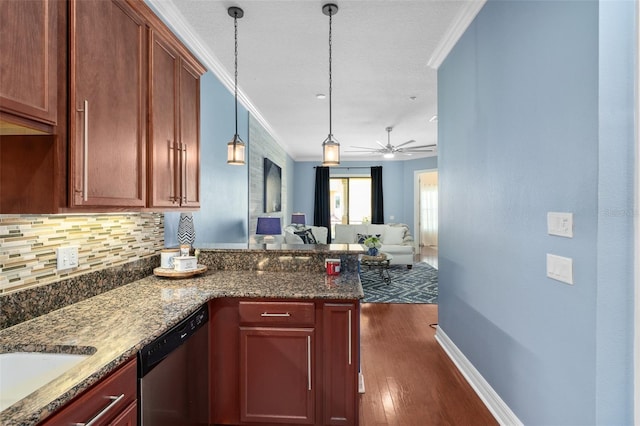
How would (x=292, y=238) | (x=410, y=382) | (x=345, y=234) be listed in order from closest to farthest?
1. (x=410, y=382)
2. (x=292, y=238)
3. (x=345, y=234)

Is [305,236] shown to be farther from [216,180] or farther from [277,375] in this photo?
[277,375]

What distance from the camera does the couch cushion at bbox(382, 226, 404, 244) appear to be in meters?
6.61

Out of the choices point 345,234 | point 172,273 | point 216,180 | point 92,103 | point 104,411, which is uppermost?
point 92,103

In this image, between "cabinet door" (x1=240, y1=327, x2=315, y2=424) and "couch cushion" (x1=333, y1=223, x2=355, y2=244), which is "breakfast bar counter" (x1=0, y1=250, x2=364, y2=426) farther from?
"couch cushion" (x1=333, y1=223, x2=355, y2=244)

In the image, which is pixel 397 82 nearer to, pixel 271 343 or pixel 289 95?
pixel 289 95

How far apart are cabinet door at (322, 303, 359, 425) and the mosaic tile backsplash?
4.15 ft

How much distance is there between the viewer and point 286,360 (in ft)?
5.80

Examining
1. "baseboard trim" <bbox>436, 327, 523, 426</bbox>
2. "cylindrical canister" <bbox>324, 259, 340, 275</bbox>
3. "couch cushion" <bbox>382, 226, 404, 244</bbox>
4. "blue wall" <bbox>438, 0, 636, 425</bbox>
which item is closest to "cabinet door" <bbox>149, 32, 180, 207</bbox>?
"cylindrical canister" <bbox>324, 259, 340, 275</bbox>

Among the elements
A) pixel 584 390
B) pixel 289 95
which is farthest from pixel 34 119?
pixel 289 95

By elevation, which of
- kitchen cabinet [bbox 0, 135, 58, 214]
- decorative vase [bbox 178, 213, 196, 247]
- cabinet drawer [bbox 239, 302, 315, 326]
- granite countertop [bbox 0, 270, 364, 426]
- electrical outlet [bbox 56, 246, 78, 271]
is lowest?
cabinet drawer [bbox 239, 302, 315, 326]

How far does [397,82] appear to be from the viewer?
12.3 ft

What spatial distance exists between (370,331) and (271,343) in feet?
5.89

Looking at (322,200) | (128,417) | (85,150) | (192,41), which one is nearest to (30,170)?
(85,150)

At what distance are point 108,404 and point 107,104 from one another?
1143 millimetres
